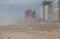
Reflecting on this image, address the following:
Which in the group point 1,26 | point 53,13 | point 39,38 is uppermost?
point 53,13

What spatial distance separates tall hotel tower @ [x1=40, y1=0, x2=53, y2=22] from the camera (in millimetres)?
1183

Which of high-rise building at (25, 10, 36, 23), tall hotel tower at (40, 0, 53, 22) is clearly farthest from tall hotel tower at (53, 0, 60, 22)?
high-rise building at (25, 10, 36, 23)

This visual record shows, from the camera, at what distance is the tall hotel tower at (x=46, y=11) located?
1183 mm

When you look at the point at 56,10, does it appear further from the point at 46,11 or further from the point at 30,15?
the point at 30,15

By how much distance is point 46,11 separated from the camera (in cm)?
118

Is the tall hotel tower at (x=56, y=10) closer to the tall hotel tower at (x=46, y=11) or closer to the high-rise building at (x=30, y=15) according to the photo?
the tall hotel tower at (x=46, y=11)

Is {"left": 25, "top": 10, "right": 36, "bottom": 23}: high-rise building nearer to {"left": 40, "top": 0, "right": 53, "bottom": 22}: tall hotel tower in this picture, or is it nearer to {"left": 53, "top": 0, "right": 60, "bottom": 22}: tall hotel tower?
{"left": 40, "top": 0, "right": 53, "bottom": 22}: tall hotel tower

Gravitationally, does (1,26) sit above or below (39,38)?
above

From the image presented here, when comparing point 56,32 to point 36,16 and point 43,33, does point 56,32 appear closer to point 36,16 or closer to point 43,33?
point 43,33

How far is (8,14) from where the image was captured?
1186 mm

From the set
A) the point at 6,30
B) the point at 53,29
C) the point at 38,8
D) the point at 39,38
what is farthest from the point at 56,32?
the point at 6,30

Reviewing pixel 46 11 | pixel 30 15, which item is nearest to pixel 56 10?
pixel 46 11

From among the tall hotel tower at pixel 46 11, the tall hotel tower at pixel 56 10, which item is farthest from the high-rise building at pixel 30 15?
the tall hotel tower at pixel 56 10

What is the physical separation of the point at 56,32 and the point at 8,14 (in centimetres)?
49
